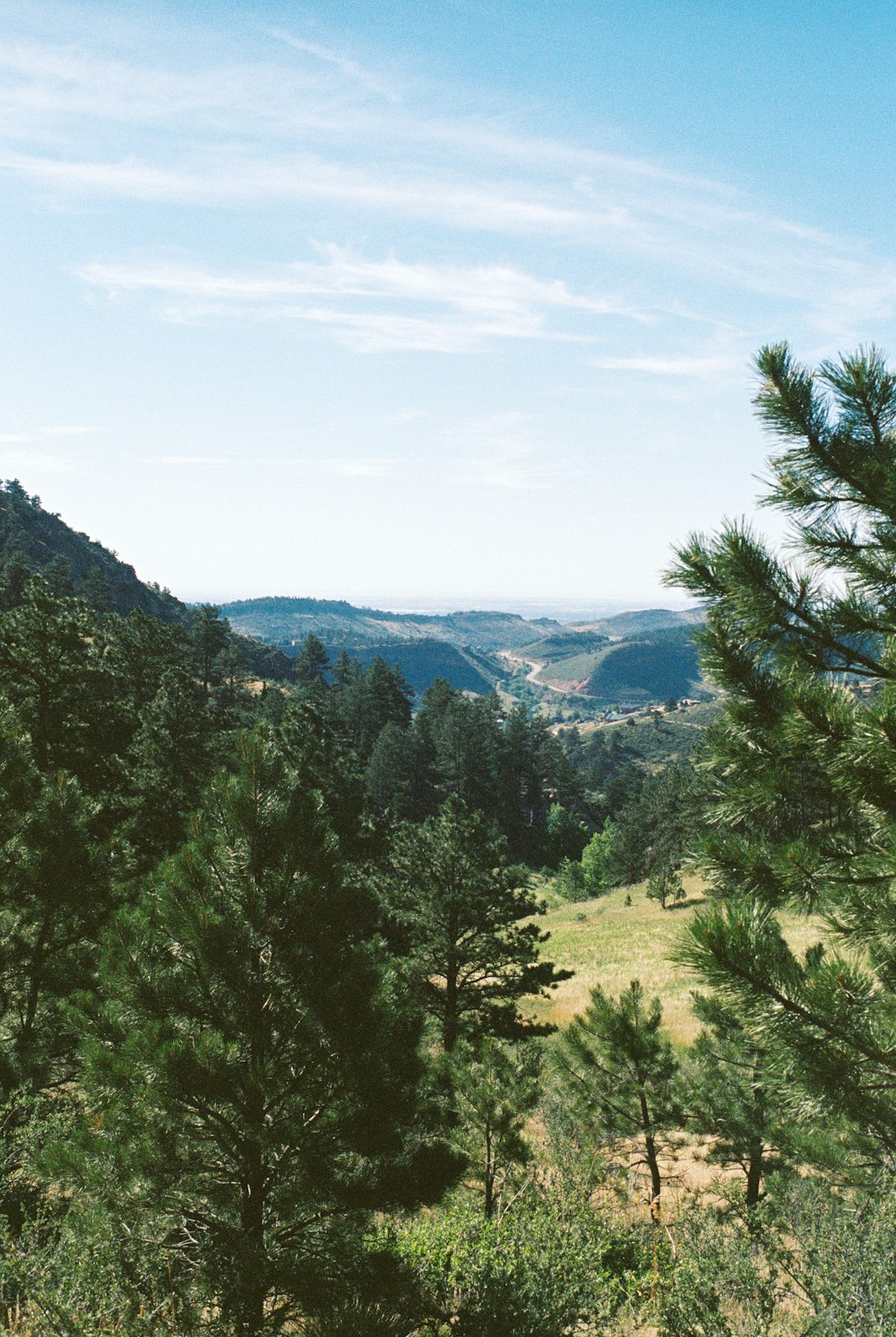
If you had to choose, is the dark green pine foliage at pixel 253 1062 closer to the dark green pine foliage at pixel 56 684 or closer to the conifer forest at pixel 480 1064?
the conifer forest at pixel 480 1064

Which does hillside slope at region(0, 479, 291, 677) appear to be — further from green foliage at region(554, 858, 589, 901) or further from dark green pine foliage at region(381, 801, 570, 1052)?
dark green pine foliage at region(381, 801, 570, 1052)

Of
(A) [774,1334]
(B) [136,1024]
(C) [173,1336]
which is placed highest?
(B) [136,1024]

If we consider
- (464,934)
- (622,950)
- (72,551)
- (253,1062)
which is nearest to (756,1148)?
(253,1062)

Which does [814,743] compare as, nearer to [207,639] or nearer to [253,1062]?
[253,1062]

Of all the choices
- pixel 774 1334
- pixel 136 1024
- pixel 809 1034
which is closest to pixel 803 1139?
pixel 774 1334

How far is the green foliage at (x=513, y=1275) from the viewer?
6176 mm

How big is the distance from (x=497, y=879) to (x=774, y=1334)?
11764mm

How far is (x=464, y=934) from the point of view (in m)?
17.5

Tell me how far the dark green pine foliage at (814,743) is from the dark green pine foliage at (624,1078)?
6.87 meters

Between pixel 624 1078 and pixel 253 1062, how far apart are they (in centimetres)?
767

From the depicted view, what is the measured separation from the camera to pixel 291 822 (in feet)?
21.9

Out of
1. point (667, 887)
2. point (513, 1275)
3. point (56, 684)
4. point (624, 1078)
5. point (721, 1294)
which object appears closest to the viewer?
point (721, 1294)

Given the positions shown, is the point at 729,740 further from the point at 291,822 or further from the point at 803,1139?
the point at 803,1139

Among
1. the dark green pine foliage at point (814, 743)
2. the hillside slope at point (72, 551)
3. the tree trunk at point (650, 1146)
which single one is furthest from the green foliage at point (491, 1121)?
the hillside slope at point (72, 551)
